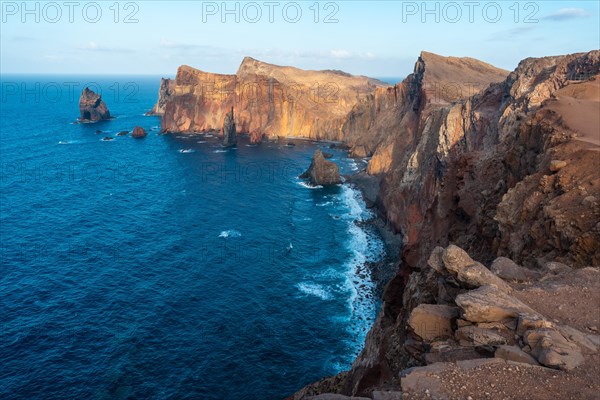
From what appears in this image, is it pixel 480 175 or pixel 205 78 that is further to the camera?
pixel 205 78


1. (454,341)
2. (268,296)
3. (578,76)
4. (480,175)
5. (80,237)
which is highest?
(578,76)

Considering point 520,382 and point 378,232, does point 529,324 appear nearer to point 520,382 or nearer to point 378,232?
point 520,382

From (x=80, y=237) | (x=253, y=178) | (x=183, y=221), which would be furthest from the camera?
(x=253, y=178)

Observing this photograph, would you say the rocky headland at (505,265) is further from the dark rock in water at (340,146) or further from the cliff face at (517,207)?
the dark rock in water at (340,146)

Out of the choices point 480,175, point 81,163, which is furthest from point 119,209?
point 480,175

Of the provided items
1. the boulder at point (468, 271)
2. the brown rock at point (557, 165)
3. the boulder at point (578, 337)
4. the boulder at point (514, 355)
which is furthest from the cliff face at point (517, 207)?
the boulder at point (578, 337)

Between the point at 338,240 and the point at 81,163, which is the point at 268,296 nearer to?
the point at 338,240

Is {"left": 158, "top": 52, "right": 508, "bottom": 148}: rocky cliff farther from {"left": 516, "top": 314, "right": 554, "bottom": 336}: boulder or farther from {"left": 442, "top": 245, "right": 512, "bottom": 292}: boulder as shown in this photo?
{"left": 516, "top": 314, "right": 554, "bottom": 336}: boulder
